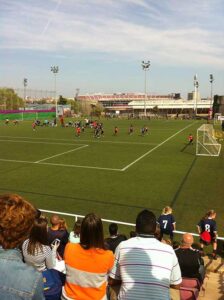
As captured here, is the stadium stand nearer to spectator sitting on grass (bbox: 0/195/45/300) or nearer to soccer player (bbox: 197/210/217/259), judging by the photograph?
spectator sitting on grass (bbox: 0/195/45/300)

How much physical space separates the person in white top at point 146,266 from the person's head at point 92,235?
29 cm

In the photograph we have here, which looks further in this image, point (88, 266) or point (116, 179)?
point (116, 179)

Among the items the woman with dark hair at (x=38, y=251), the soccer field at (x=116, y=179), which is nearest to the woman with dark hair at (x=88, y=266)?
the woman with dark hair at (x=38, y=251)

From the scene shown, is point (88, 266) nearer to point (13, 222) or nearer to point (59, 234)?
point (13, 222)

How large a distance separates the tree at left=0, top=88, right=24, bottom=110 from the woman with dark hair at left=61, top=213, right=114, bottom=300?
10257 cm

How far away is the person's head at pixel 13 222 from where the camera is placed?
2.41m

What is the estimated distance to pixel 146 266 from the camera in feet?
11.2

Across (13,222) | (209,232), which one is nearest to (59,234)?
(209,232)

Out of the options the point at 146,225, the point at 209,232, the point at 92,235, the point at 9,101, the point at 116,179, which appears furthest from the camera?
the point at 9,101

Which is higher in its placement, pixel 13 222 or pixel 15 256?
pixel 13 222

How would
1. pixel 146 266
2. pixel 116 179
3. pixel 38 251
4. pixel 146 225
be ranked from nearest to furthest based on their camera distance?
pixel 146 266 < pixel 146 225 < pixel 38 251 < pixel 116 179

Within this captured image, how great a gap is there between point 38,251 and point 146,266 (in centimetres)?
154

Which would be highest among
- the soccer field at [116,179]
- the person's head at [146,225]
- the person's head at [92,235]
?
the person's head at [146,225]

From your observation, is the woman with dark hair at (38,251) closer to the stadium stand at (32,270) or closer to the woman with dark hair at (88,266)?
the stadium stand at (32,270)
